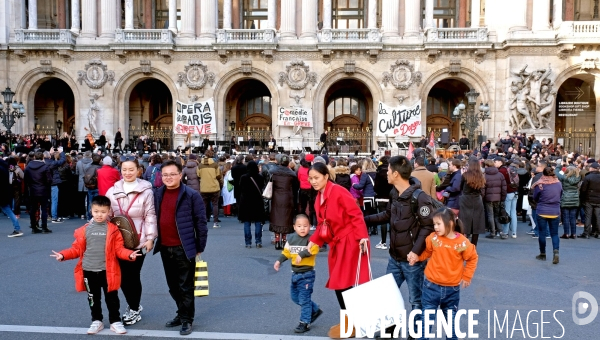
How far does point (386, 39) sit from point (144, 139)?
15158 millimetres

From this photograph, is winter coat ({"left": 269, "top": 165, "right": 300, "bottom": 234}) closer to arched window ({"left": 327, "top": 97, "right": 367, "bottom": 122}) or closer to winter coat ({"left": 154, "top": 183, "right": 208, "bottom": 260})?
winter coat ({"left": 154, "top": 183, "right": 208, "bottom": 260})

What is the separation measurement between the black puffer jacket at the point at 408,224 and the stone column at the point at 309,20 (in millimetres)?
→ 24532

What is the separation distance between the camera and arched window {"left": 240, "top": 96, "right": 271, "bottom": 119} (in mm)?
34031

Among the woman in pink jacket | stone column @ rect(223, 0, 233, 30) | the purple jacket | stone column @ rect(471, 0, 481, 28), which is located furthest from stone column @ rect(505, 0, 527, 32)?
the woman in pink jacket

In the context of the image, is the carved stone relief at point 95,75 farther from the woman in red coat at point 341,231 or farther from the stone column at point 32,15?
the woman in red coat at point 341,231

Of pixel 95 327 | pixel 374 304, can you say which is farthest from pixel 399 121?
pixel 95 327

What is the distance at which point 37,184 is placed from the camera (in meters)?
11.7

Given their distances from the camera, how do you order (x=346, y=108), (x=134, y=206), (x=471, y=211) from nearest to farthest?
(x=134, y=206)
(x=471, y=211)
(x=346, y=108)

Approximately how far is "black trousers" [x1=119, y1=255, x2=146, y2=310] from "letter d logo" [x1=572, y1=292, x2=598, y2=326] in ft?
17.8

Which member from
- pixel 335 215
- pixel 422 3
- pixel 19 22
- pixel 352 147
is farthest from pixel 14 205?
pixel 422 3

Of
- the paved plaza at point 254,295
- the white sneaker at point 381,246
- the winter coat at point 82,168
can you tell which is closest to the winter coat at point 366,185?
the white sneaker at point 381,246

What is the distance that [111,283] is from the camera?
5281 millimetres

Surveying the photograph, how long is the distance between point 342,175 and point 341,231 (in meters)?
5.90

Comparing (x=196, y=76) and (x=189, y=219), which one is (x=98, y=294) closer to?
(x=189, y=219)
